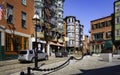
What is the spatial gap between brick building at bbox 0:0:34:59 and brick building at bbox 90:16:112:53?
3044 centimetres

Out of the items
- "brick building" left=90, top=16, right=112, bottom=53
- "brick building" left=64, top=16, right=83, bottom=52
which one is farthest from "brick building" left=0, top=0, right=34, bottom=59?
"brick building" left=64, top=16, right=83, bottom=52

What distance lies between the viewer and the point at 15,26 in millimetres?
37594

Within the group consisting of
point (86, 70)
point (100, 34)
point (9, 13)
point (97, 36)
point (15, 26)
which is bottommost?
point (86, 70)

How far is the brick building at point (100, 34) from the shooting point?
6974cm

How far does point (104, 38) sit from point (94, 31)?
6.61 meters

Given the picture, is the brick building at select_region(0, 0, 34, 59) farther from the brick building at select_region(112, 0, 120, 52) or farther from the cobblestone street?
the brick building at select_region(112, 0, 120, 52)

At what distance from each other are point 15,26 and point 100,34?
136 feet

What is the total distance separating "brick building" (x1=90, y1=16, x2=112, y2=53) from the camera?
69.7 metres

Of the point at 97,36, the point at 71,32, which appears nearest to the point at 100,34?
the point at 97,36

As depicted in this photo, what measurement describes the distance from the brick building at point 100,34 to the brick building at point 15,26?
30.4 m

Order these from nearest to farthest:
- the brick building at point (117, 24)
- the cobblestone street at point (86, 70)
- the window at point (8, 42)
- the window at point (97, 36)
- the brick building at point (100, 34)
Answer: the cobblestone street at point (86, 70)
the window at point (8, 42)
the brick building at point (117, 24)
the brick building at point (100, 34)
the window at point (97, 36)

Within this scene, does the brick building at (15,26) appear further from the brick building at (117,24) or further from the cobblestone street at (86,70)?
the brick building at (117,24)

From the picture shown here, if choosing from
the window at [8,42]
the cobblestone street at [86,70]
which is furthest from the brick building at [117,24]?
the cobblestone street at [86,70]

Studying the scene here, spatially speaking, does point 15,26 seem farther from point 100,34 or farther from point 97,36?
point 97,36
